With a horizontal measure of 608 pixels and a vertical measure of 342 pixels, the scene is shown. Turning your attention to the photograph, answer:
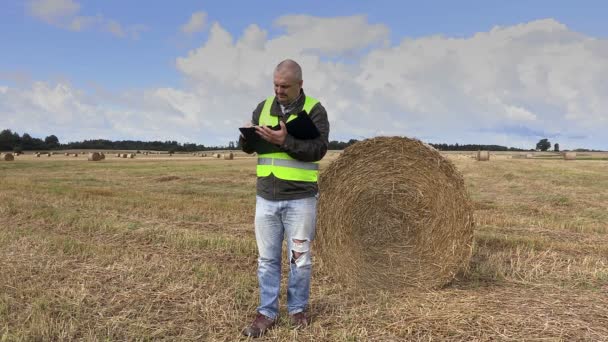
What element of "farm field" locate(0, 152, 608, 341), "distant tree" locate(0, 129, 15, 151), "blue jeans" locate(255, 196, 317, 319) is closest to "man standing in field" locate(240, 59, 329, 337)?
"blue jeans" locate(255, 196, 317, 319)

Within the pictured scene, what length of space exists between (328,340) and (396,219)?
7.47 feet

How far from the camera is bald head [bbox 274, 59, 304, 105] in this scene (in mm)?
4035

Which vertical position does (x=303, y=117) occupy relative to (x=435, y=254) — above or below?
above

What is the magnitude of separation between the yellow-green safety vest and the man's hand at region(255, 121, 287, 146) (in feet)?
0.67

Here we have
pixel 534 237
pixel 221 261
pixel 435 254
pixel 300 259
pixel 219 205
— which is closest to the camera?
pixel 300 259

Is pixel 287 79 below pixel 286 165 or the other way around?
the other way around

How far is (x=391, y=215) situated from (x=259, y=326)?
2.45 meters

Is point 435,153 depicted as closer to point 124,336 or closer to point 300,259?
point 300,259

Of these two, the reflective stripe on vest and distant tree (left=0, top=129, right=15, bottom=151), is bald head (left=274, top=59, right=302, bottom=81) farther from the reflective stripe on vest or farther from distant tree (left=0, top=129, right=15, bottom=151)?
distant tree (left=0, top=129, right=15, bottom=151)

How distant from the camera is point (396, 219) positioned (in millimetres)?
6031

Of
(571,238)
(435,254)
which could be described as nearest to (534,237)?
(571,238)

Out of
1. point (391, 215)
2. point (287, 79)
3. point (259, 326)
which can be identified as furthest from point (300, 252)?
point (391, 215)

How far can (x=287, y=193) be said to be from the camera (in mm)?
4176

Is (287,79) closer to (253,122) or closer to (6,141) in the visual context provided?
(253,122)
